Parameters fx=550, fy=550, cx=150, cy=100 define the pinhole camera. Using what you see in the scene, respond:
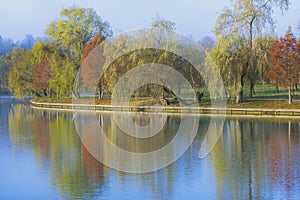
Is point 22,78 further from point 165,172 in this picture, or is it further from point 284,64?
point 165,172

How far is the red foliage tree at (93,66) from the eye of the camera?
4425 centimetres

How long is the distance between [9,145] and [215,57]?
702 inches

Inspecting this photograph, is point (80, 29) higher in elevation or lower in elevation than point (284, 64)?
higher

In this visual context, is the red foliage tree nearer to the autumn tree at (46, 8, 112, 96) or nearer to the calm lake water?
the autumn tree at (46, 8, 112, 96)

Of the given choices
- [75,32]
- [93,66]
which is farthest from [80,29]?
[93,66]

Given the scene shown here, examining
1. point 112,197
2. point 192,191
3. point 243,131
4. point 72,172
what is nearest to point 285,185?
point 192,191

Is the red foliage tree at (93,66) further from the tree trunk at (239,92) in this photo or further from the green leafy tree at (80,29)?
the tree trunk at (239,92)

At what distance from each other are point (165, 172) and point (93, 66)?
29811 millimetres

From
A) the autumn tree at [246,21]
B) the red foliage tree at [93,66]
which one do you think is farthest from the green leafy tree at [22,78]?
the autumn tree at [246,21]

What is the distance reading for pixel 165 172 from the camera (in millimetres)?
15828

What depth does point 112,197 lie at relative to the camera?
41.6 feet

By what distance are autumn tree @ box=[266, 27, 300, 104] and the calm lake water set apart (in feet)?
38.8

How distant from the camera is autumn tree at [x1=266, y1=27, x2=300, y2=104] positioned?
3578 centimetres

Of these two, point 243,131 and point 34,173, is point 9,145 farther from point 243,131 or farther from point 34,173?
point 243,131
